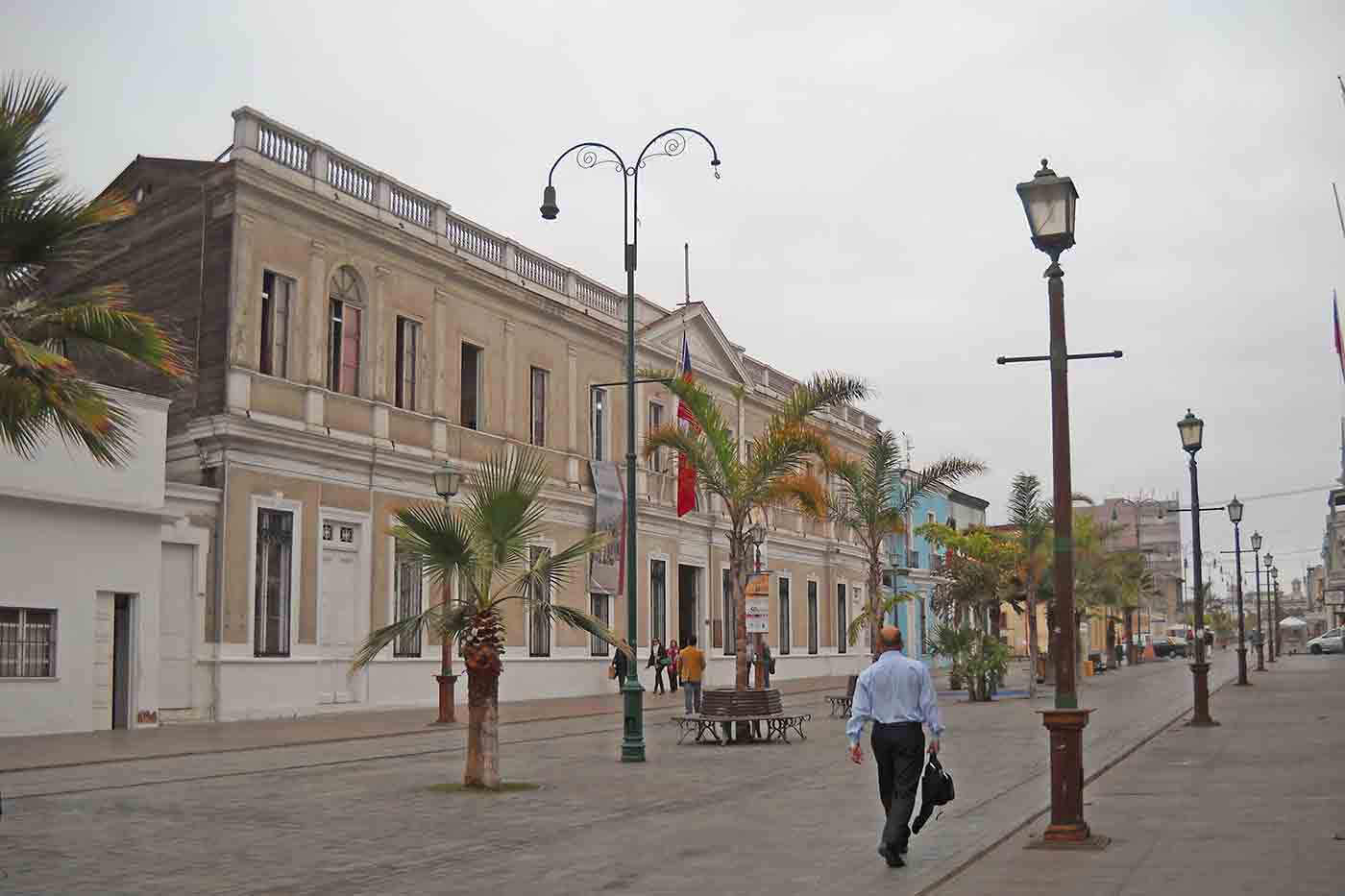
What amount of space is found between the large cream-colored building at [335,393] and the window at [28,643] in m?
2.65

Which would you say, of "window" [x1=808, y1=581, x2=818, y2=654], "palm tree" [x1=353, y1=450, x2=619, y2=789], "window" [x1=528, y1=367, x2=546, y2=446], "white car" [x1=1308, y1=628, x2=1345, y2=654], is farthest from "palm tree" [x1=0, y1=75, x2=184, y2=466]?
"white car" [x1=1308, y1=628, x2=1345, y2=654]

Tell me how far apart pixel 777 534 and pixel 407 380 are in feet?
65.7

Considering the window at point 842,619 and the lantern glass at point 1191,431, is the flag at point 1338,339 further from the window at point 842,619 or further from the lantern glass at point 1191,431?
the window at point 842,619

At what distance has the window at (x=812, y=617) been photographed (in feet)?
168

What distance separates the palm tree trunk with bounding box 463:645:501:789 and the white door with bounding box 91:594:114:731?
422 inches

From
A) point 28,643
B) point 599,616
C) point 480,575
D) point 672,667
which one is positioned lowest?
point 672,667

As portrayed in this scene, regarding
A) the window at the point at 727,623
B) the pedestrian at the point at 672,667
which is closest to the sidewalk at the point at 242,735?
the pedestrian at the point at 672,667

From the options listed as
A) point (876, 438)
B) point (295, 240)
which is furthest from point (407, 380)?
point (876, 438)

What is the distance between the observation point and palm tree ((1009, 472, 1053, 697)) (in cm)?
4247

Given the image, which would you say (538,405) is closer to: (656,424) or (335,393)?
(656,424)

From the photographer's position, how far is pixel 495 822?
1228cm

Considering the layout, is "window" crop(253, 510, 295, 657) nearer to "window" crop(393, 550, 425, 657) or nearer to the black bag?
"window" crop(393, 550, 425, 657)

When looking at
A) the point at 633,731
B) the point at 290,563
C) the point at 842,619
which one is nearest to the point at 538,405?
the point at 290,563

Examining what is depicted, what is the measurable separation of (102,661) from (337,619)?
6113mm
